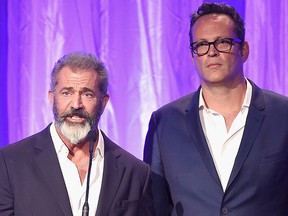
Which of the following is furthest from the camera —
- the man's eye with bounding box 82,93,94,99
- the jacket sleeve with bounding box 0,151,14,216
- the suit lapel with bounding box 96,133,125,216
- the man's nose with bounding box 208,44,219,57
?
the man's nose with bounding box 208,44,219,57

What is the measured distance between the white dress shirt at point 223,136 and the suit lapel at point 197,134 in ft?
0.10

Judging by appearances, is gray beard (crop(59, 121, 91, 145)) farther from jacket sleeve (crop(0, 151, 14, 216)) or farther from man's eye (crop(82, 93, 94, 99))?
jacket sleeve (crop(0, 151, 14, 216))

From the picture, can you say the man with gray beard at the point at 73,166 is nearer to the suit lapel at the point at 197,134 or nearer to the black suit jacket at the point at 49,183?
the black suit jacket at the point at 49,183

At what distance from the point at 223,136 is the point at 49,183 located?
0.74m

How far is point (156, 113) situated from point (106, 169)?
434 mm

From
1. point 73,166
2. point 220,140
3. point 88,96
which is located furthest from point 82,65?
point 220,140

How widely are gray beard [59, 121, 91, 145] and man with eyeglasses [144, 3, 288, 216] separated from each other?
1.29 feet

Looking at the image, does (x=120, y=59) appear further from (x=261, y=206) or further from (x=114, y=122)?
(x=261, y=206)

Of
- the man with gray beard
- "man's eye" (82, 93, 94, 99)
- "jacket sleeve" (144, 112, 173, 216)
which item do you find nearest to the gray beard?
the man with gray beard

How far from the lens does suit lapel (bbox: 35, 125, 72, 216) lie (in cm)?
211

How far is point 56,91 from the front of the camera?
232 cm

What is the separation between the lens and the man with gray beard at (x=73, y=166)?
212 cm

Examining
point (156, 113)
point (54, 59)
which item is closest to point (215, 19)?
point (156, 113)

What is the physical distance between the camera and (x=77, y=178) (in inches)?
87.2
